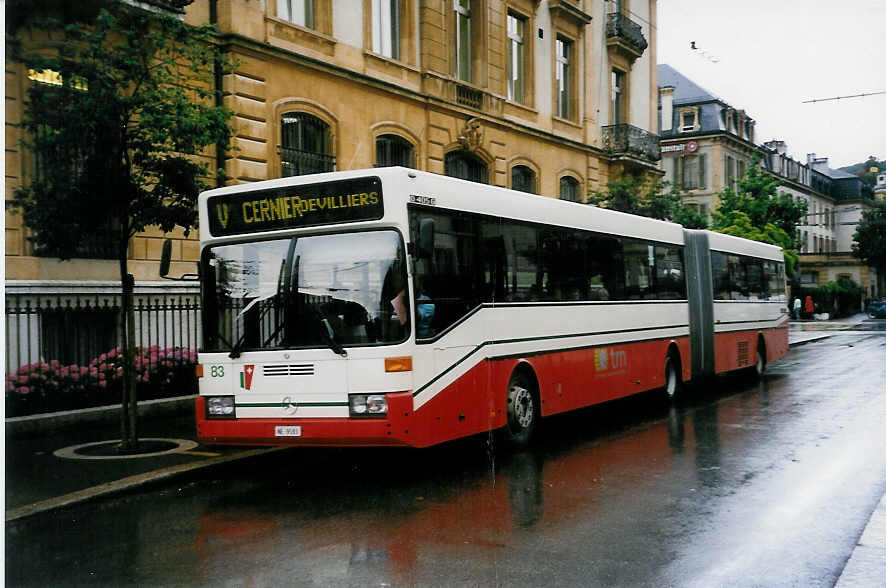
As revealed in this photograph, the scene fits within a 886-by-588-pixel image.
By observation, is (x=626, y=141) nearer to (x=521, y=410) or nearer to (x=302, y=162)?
(x=302, y=162)

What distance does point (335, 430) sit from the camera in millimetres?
8789

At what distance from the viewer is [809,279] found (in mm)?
83875

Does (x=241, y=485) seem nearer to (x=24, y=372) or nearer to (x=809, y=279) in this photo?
(x=24, y=372)

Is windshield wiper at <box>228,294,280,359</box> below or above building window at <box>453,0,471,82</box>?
below

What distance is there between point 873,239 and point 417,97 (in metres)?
64.0

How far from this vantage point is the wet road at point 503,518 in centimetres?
612

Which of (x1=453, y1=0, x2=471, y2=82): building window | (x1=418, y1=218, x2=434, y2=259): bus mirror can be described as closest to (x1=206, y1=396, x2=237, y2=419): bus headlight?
(x1=418, y1=218, x2=434, y2=259): bus mirror

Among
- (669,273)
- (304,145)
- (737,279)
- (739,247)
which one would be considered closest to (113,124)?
(304,145)

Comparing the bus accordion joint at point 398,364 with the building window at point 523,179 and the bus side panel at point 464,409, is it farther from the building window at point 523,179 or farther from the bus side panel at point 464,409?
the building window at point 523,179

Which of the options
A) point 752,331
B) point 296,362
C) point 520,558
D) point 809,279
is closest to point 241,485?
point 296,362

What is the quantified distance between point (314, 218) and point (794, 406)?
9050mm

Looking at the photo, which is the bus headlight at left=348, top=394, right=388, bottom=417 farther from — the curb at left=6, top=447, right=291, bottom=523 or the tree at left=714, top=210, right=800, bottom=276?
the tree at left=714, top=210, right=800, bottom=276

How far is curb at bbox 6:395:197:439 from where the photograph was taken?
1162cm

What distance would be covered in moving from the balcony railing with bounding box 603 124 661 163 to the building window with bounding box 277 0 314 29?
14.3m
